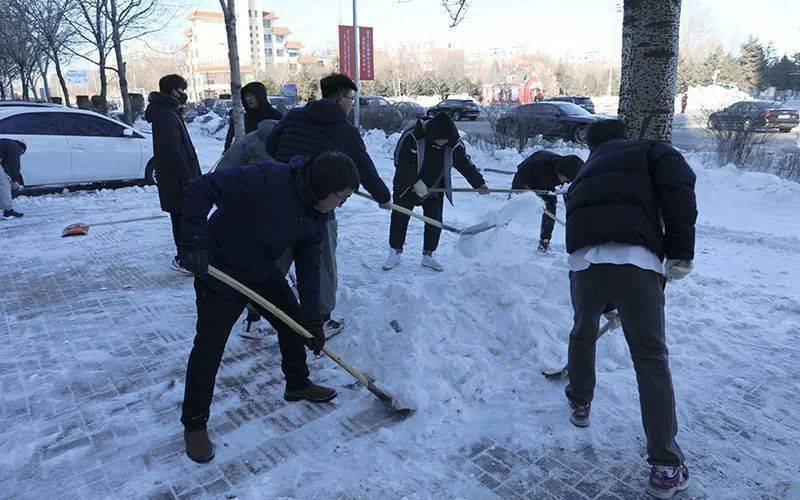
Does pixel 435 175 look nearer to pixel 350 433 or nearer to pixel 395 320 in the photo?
pixel 395 320

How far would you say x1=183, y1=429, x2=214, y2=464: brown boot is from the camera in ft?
8.55

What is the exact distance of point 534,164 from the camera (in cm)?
582

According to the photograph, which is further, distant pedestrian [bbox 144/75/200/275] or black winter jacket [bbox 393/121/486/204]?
black winter jacket [bbox 393/121/486/204]

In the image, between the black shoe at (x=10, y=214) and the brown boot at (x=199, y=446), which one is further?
the black shoe at (x=10, y=214)

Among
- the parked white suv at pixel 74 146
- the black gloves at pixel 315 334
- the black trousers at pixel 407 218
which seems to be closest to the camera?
the black gloves at pixel 315 334

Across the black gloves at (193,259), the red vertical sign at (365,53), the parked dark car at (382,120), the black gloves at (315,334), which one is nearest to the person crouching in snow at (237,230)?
the black gloves at (193,259)

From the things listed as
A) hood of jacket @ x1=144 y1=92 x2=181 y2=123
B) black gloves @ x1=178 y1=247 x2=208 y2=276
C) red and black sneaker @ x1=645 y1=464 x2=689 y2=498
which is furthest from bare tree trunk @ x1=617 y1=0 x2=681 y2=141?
hood of jacket @ x1=144 y1=92 x2=181 y2=123

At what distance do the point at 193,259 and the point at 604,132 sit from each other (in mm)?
2030

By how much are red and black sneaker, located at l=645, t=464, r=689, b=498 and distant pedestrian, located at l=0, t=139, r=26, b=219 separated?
28.1 ft

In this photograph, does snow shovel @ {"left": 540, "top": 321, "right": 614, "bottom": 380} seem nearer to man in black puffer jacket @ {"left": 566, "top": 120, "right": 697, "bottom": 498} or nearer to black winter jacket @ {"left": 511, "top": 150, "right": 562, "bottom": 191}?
man in black puffer jacket @ {"left": 566, "top": 120, "right": 697, "bottom": 498}

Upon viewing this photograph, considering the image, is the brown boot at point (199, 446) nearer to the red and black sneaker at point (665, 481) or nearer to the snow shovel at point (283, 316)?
the snow shovel at point (283, 316)

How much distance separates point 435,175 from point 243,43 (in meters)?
96.2

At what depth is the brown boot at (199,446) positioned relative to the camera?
2605mm

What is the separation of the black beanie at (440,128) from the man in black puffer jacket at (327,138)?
138 cm
